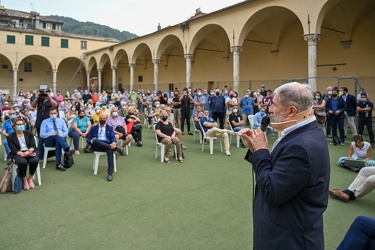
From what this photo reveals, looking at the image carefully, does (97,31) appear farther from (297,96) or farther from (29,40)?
(297,96)

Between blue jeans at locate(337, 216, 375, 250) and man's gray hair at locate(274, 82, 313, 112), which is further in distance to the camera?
blue jeans at locate(337, 216, 375, 250)

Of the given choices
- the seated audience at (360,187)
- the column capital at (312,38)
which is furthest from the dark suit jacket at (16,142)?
the column capital at (312,38)

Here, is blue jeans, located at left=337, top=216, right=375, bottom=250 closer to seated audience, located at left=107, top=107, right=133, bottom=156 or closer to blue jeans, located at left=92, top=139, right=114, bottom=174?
blue jeans, located at left=92, top=139, right=114, bottom=174

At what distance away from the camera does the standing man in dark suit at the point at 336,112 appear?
8.92 m

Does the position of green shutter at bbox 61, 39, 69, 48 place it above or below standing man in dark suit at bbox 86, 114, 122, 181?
above

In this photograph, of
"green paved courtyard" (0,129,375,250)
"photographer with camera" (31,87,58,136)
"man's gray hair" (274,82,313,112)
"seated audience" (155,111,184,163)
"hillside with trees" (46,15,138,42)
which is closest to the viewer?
"man's gray hair" (274,82,313,112)

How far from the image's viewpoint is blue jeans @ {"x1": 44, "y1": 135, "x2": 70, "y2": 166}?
628 centimetres

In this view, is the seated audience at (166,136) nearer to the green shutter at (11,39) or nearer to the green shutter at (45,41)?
the green shutter at (11,39)

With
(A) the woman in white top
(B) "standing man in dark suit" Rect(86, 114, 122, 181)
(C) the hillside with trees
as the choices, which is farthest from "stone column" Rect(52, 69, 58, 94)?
(C) the hillside with trees

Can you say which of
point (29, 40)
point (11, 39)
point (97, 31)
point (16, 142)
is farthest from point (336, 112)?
point (97, 31)

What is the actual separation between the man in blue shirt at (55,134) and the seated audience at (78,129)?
1.24 m

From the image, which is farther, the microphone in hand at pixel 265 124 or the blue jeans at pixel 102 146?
the blue jeans at pixel 102 146

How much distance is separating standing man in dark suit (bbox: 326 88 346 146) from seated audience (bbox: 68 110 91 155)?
7.48 m

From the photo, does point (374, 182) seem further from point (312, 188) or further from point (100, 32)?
point (100, 32)
